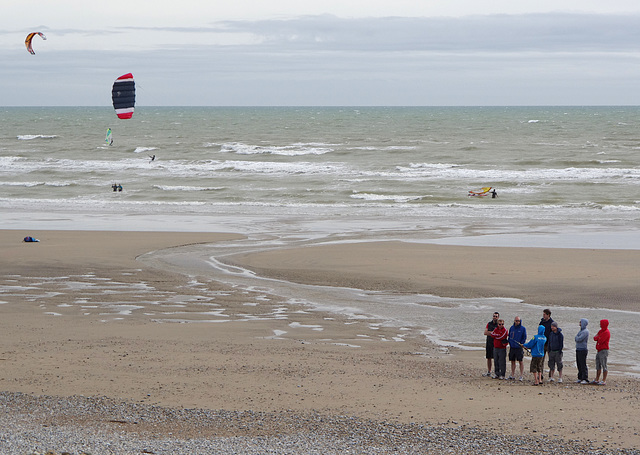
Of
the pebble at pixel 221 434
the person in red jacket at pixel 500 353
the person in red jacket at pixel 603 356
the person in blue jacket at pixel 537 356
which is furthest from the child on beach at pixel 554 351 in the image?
the pebble at pixel 221 434

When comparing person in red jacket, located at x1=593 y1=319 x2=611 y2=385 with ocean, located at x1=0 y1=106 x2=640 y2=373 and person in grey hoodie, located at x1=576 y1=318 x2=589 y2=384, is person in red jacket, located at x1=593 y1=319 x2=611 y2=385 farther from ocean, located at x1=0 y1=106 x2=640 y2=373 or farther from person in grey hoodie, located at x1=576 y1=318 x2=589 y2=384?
ocean, located at x1=0 y1=106 x2=640 y2=373

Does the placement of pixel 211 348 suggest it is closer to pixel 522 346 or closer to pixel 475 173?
pixel 522 346

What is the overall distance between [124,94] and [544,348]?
13.1m

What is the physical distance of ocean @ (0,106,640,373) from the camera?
18213 mm

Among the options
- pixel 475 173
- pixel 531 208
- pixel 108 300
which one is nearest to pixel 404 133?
pixel 475 173

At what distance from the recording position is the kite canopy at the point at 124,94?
64.5 ft

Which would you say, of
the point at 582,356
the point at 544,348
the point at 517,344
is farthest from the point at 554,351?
the point at 517,344

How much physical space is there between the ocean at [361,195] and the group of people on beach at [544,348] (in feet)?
4.69

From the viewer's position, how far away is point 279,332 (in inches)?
521

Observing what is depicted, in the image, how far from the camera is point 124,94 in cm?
1964

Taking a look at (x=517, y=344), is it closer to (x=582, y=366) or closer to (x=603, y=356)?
(x=582, y=366)

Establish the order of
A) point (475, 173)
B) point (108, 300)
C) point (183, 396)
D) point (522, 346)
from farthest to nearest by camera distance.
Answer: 1. point (475, 173)
2. point (108, 300)
3. point (522, 346)
4. point (183, 396)

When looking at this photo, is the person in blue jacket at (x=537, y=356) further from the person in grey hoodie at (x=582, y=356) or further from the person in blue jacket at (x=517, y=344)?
the person in grey hoodie at (x=582, y=356)

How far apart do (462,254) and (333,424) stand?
13.1 m
